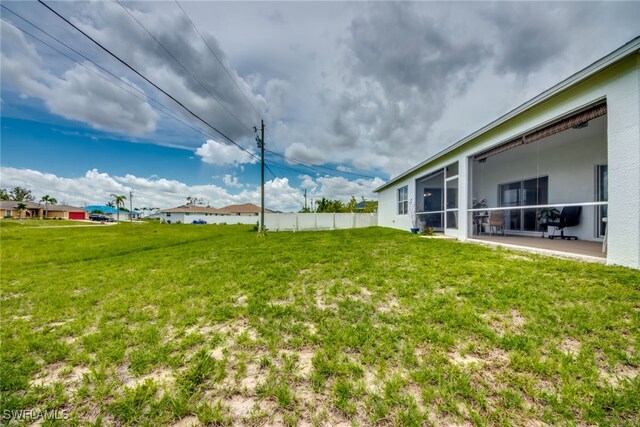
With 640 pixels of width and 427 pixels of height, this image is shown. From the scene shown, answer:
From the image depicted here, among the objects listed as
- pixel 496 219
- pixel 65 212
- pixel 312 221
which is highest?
pixel 65 212

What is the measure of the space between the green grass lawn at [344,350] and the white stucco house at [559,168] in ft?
4.22

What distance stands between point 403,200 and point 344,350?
40.8 feet

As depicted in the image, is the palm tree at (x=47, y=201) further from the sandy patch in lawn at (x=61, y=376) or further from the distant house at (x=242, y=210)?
the sandy patch in lawn at (x=61, y=376)

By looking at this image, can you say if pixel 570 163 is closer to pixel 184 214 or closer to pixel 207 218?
pixel 207 218

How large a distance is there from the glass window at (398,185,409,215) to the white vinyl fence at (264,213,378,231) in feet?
19.9

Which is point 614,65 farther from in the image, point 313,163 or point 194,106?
point 313,163

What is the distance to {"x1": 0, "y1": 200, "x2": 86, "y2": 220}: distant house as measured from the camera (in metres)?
44.4

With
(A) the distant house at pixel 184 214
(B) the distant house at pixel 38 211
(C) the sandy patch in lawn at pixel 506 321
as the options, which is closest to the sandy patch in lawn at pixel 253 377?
(C) the sandy patch in lawn at pixel 506 321

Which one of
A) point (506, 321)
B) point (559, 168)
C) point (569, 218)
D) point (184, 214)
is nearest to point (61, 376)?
point (506, 321)

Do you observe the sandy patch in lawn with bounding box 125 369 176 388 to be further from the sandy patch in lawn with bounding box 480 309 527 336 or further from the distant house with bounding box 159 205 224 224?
the distant house with bounding box 159 205 224 224

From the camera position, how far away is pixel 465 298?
121 inches

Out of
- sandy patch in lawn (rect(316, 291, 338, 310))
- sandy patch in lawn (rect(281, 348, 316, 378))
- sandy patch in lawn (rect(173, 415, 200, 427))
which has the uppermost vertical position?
sandy patch in lawn (rect(316, 291, 338, 310))

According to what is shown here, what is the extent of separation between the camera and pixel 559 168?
24.2 feet

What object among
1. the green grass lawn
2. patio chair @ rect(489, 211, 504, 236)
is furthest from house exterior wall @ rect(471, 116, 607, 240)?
the green grass lawn
